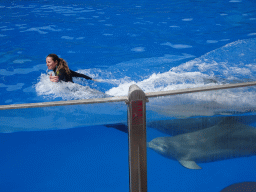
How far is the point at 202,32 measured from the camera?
9.91 metres

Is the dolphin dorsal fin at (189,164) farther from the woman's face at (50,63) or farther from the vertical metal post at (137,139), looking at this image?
the woman's face at (50,63)

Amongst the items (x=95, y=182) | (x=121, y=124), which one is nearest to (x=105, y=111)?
(x=121, y=124)

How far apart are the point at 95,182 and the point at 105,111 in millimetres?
615

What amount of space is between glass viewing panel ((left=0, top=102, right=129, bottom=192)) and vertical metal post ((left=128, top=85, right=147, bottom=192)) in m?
0.08

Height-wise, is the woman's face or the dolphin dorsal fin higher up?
the woman's face

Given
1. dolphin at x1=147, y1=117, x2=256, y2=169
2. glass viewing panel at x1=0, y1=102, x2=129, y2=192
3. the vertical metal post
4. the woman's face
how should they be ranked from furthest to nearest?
the woman's face, dolphin at x1=147, y1=117, x2=256, y2=169, glass viewing panel at x1=0, y1=102, x2=129, y2=192, the vertical metal post

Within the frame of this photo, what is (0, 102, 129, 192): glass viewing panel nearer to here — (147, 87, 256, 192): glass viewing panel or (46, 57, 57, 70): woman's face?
(147, 87, 256, 192): glass viewing panel

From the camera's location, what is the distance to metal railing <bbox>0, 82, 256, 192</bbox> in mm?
1859

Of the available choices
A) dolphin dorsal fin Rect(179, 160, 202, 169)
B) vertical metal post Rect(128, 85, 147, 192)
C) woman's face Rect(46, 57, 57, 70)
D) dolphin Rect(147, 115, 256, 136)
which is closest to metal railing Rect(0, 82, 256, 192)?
vertical metal post Rect(128, 85, 147, 192)

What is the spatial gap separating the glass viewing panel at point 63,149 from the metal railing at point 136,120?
8 centimetres

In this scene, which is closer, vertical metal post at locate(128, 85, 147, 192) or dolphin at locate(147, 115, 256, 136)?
vertical metal post at locate(128, 85, 147, 192)

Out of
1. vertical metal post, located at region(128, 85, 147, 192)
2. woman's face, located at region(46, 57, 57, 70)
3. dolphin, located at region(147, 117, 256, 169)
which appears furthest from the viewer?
woman's face, located at region(46, 57, 57, 70)

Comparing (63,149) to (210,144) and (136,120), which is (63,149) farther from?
(210,144)

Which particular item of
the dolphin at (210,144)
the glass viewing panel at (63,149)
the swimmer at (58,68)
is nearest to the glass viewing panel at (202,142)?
the dolphin at (210,144)
